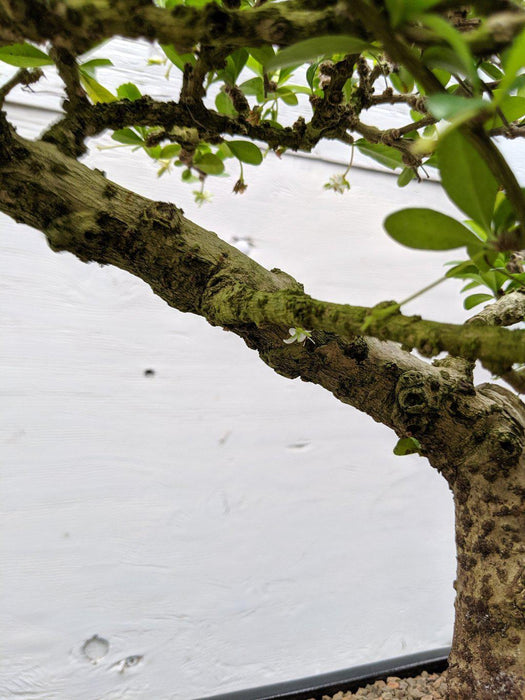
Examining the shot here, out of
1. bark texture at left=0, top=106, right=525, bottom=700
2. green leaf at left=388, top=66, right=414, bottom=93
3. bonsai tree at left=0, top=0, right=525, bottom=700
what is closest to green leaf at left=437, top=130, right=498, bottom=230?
bonsai tree at left=0, top=0, right=525, bottom=700

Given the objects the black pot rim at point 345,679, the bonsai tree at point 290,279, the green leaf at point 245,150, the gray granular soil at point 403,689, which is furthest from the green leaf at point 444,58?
A: the black pot rim at point 345,679

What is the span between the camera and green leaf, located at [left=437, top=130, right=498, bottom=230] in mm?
225

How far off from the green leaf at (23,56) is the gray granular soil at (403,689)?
0.95 m

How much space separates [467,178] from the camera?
0.23m

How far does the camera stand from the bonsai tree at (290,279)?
0.78 feet

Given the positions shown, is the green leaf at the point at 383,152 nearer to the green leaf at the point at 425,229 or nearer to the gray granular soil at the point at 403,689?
the green leaf at the point at 425,229

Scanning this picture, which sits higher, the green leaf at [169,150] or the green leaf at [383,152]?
the green leaf at [383,152]

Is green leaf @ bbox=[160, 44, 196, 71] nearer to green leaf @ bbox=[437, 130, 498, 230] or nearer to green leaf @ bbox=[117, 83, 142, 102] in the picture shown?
green leaf @ bbox=[117, 83, 142, 102]

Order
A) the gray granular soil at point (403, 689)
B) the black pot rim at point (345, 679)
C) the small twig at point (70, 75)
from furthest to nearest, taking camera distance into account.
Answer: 1. the black pot rim at point (345, 679)
2. the gray granular soil at point (403, 689)
3. the small twig at point (70, 75)

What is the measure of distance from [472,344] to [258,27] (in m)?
0.16

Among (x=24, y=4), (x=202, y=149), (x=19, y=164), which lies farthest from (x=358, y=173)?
(x=24, y=4)

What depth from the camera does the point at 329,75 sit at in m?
0.45

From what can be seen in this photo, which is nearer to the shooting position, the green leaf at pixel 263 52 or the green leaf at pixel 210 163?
the green leaf at pixel 263 52

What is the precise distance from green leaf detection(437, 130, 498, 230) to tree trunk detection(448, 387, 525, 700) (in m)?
0.30
